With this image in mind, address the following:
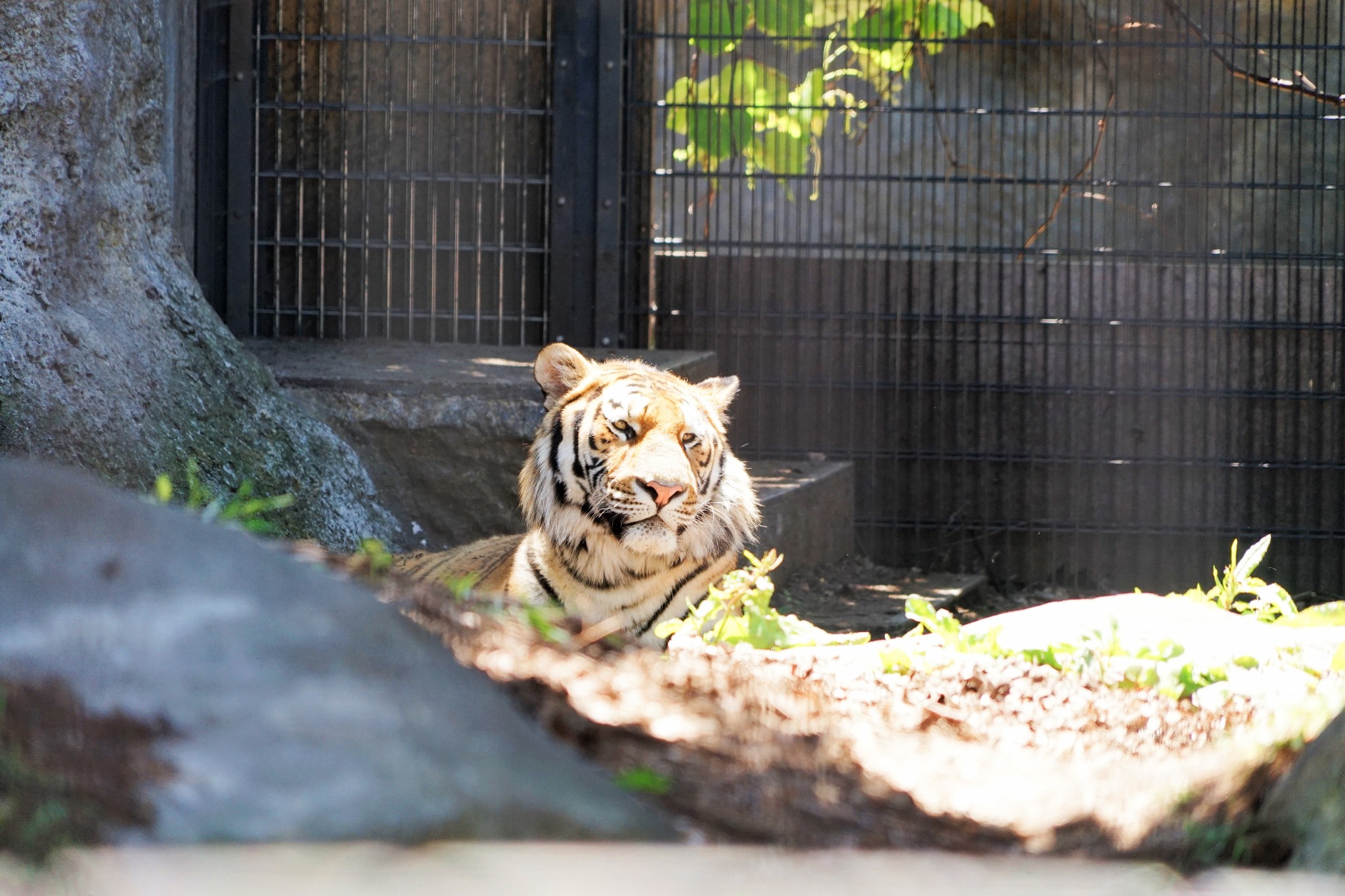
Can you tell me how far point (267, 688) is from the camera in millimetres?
1624

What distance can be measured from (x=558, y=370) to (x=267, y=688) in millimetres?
2719

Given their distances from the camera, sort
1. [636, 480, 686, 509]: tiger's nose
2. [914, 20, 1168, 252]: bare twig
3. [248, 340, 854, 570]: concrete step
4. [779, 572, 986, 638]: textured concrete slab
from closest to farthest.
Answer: [636, 480, 686, 509]: tiger's nose → [779, 572, 986, 638]: textured concrete slab → [248, 340, 854, 570]: concrete step → [914, 20, 1168, 252]: bare twig

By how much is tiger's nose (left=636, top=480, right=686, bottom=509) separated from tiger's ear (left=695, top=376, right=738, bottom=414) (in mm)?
492

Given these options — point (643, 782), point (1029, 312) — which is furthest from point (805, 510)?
point (643, 782)

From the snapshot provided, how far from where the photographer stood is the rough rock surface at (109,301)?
393 centimetres

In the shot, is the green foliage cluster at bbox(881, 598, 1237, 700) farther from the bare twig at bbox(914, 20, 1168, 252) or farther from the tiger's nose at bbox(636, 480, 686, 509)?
the bare twig at bbox(914, 20, 1168, 252)

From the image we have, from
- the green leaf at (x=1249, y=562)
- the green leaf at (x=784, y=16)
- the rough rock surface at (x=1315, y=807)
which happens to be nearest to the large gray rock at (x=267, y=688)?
the rough rock surface at (x=1315, y=807)

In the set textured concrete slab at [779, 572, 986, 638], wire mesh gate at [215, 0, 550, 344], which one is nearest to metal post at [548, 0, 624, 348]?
wire mesh gate at [215, 0, 550, 344]

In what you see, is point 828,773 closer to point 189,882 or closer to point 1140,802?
point 1140,802

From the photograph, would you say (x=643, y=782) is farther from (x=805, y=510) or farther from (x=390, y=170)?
(x=390, y=170)

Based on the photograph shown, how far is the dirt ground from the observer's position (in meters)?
1.72

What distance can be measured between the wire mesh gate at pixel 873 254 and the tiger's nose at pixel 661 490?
278cm

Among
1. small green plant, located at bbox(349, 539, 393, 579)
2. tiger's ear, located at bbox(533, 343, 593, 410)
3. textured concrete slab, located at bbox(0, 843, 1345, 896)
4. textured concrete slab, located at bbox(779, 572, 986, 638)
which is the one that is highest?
tiger's ear, located at bbox(533, 343, 593, 410)

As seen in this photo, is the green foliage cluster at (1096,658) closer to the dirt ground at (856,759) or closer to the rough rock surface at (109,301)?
the dirt ground at (856,759)
